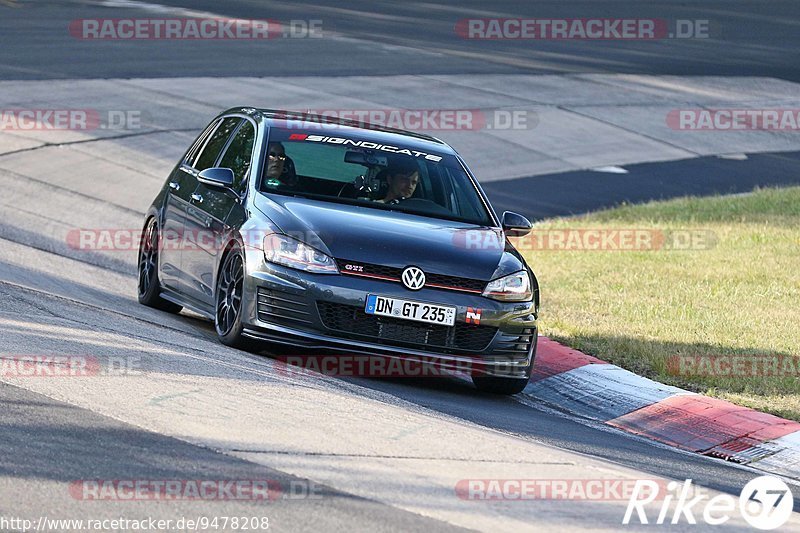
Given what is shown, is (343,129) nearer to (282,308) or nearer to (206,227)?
(206,227)

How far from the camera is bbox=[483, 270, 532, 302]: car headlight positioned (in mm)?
9227

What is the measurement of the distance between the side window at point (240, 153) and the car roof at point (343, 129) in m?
0.13

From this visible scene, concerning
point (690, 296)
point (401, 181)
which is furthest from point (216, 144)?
point (690, 296)

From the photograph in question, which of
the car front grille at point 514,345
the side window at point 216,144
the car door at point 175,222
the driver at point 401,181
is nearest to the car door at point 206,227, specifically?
the side window at point 216,144

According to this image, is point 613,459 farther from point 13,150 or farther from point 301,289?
point 13,150

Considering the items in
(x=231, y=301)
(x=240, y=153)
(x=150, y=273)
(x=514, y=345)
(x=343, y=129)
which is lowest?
(x=150, y=273)

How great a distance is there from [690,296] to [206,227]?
477 cm

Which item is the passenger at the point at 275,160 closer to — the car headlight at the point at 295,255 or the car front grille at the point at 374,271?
the car headlight at the point at 295,255

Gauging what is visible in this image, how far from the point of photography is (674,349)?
10820 mm

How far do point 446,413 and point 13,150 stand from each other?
11010 mm

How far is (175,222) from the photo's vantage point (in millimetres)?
10953

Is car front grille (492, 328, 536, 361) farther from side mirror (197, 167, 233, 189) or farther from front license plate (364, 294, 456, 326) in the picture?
side mirror (197, 167, 233, 189)

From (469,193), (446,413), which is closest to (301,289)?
(446,413)

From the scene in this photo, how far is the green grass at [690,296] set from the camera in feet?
34.4
